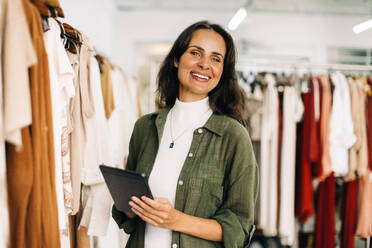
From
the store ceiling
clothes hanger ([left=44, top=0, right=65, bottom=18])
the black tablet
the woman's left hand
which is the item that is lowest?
the woman's left hand

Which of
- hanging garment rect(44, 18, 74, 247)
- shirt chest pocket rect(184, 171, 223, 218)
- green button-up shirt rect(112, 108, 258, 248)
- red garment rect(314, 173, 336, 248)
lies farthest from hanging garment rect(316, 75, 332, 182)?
hanging garment rect(44, 18, 74, 247)

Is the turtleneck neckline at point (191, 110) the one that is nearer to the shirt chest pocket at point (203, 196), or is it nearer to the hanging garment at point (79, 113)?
the shirt chest pocket at point (203, 196)

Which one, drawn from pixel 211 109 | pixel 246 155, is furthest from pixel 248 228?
pixel 211 109

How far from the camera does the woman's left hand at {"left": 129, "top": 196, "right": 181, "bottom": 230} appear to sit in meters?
0.99

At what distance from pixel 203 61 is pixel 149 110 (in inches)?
62.4

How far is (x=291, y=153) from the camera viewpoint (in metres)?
2.61

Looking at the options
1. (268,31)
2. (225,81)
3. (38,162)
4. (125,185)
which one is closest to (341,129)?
(225,81)

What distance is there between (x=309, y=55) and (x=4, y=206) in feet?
15.4

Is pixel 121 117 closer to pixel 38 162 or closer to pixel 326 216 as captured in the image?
pixel 38 162

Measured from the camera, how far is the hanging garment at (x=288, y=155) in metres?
2.60

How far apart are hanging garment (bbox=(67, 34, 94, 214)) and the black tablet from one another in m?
0.33

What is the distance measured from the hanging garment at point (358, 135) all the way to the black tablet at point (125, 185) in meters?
2.13

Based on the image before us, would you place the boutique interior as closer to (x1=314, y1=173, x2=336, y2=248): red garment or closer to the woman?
(x1=314, y1=173, x2=336, y2=248): red garment

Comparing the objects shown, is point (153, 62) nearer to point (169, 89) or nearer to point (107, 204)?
point (169, 89)
